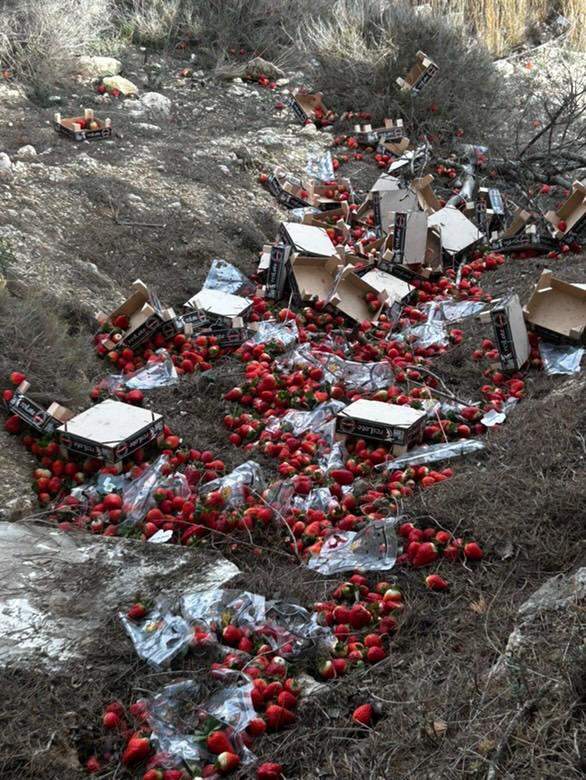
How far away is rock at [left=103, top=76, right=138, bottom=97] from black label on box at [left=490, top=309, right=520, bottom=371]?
18.6 feet

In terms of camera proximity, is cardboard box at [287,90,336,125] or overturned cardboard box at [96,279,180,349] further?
cardboard box at [287,90,336,125]

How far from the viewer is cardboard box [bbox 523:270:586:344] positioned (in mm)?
5785

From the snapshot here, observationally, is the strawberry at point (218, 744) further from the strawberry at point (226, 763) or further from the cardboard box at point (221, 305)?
the cardboard box at point (221, 305)

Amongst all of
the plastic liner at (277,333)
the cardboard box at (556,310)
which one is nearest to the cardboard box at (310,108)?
the plastic liner at (277,333)

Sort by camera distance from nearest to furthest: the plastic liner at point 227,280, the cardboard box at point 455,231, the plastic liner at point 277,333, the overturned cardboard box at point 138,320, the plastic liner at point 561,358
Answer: the plastic liner at point 561,358
the overturned cardboard box at point 138,320
the plastic liner at point 277,333
the plastic liner at point 227,280
the cardboard box at point 455,231

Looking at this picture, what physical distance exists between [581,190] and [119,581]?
489cm

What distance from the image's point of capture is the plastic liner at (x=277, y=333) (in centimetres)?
623

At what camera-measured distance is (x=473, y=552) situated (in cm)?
382

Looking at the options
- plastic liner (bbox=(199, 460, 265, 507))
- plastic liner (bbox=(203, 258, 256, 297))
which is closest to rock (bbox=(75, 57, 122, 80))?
plastic liner (bbox=(203, 258, 256, 297))

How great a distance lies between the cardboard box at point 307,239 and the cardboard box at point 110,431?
2.36 metres

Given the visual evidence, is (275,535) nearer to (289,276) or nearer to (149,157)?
(289,276)

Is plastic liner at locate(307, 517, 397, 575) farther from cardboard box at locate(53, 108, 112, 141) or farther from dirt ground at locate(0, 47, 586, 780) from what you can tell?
cardboard box at locate(53, 108, 112, 141)

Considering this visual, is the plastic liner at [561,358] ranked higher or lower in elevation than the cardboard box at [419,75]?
lower

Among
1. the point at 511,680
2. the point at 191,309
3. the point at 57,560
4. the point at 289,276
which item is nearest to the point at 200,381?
the point at 191,309
